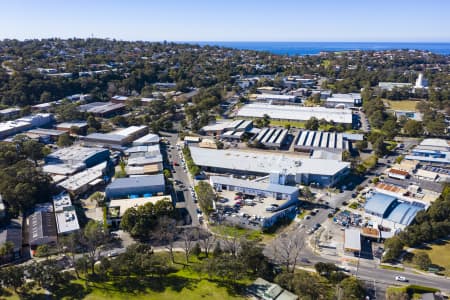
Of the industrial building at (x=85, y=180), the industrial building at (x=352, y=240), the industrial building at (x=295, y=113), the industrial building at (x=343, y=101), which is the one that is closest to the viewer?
the industrial building at (x=352, y=240)

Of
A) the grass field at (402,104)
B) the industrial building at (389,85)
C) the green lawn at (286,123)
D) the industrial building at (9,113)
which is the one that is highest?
the industrial building at (389,85)

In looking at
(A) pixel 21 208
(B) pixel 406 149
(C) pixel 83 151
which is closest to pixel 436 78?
(B) pixel 406 149

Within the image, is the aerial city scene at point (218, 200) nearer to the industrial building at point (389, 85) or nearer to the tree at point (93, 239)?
the tree at point (93, 239)

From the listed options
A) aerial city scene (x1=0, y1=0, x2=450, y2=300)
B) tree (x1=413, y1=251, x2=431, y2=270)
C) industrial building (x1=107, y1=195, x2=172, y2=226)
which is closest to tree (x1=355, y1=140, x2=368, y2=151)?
aerial city scene (x1=0, y1=0, x2=450, y2=300)

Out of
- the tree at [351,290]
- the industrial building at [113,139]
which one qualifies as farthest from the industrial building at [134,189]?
the tree at [351,290]

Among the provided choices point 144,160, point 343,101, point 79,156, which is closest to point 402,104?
point 343,101

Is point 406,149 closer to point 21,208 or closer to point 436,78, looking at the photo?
point 21,208
